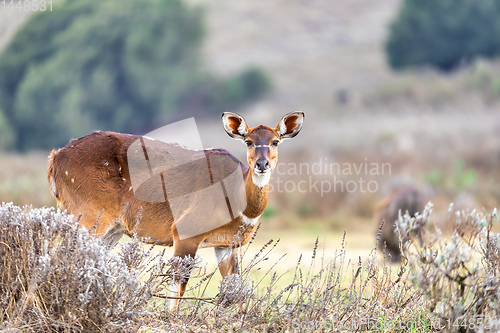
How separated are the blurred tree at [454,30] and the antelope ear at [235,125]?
3667 centimetres

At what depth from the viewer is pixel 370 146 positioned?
2347cm

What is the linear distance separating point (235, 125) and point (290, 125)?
64 centimetres

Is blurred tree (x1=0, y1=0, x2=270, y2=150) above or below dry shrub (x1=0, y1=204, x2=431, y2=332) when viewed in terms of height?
above

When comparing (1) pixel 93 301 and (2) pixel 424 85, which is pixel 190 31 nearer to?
(2) pixel 424 85

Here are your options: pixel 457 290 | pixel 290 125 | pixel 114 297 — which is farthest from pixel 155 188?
pixel 457 290

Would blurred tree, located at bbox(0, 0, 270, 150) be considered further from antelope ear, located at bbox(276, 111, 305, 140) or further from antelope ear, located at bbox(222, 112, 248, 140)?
antelope ear, located at bbox(276, 111, 305, 140)

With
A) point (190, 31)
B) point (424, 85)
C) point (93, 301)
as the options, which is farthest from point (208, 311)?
point (190, 31)

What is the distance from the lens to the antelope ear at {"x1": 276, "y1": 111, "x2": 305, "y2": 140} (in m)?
6.75

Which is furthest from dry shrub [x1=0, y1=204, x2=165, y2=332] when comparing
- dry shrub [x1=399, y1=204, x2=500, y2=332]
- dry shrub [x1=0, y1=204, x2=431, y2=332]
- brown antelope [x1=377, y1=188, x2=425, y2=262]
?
brown antelope [x1=377, y1=188, x2=425, y2=262]

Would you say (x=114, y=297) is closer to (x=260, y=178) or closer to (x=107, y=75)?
(x=260, y=178)

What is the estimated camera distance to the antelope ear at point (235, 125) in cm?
668

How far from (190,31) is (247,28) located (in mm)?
20465

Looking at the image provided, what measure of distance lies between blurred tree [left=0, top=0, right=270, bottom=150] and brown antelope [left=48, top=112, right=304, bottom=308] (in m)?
29.3

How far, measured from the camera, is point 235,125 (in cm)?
678
